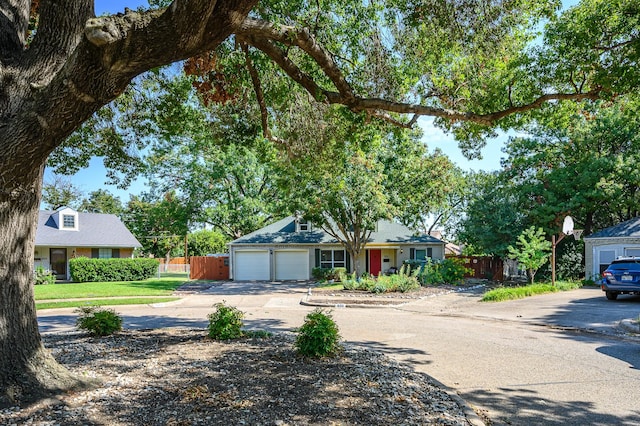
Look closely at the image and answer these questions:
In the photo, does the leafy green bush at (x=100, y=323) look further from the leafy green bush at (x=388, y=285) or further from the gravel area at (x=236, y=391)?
the leafy green bush at (x=388, y=285)

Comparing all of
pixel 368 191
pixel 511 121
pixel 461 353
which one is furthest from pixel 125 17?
pixel 368 191

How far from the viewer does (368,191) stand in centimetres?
1938

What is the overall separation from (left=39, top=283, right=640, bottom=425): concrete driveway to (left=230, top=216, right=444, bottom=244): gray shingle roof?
448 inches

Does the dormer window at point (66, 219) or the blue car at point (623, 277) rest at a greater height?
the dormer window at point (66, 219)

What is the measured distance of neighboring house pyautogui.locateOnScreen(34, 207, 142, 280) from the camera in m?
28.4

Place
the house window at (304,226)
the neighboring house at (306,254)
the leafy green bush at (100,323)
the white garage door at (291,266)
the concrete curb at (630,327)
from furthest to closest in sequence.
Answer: the house window at (304,226), the white garage door at (291,266), the neighboring house at (306,254), the concrete curb at (630,327), the leafy green bush at (100,323)

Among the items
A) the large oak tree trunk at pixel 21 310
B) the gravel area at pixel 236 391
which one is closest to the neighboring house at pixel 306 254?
the gravel area at pixel 236 391

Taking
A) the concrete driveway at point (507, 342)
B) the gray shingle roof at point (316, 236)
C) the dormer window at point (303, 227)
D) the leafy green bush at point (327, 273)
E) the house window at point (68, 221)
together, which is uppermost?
the house window at point (68, 221)

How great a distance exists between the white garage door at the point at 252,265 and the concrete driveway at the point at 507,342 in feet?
38.3

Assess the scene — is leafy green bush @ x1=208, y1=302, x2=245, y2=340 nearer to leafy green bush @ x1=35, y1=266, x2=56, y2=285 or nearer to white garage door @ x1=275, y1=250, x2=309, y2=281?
white garage door @ x1=275, y1=250, x2=309, y2=281

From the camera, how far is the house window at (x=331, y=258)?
2845 cm

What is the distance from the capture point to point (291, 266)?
2827 centimetres

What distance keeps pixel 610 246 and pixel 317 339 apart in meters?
21.7

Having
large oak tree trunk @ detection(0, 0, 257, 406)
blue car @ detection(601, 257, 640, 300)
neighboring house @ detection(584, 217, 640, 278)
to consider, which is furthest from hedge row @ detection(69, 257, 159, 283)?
neighboring house @ detection(584, 217, 640, 278)
